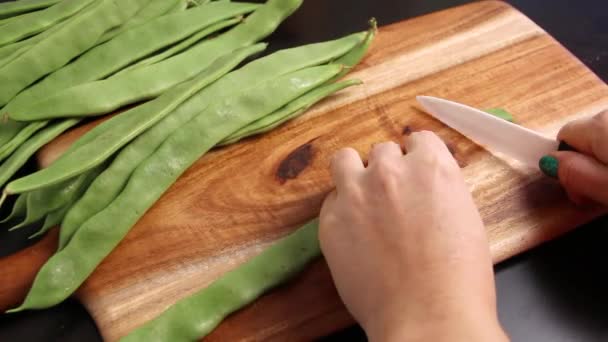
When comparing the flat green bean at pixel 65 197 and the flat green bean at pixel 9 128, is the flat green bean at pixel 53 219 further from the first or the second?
the flat green bean at pixel 9 128

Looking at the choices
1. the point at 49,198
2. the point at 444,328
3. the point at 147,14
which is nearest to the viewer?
the point at 444,328

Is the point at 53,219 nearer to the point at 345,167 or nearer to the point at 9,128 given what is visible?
the point at 9,128

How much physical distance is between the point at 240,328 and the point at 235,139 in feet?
1.51

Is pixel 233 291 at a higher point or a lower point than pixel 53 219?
lower

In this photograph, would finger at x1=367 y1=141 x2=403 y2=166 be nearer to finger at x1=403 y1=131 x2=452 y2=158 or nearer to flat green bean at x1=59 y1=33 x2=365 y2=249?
finger at x1=403 y1=131 x2=452 y2=158

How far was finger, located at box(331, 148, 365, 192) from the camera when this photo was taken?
1.13m

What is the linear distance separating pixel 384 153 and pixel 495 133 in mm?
309

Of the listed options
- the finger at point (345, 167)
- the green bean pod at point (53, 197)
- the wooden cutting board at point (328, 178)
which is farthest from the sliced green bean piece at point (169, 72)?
the finger at point (345, 167)

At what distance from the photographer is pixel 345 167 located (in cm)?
115

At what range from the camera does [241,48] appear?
152cm

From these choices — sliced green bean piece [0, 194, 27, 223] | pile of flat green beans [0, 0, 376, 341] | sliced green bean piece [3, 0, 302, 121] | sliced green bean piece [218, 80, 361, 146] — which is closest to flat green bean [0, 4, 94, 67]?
pile of flat green beans [0, 0, 376, 341]

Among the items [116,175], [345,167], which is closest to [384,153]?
[345,167]

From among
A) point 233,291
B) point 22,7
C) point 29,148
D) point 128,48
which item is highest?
point 22,7

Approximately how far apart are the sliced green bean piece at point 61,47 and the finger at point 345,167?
0.79 meters
